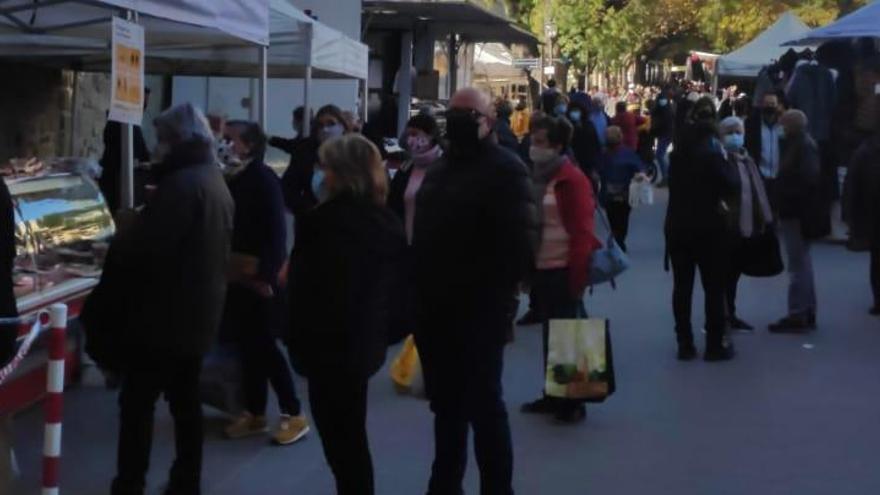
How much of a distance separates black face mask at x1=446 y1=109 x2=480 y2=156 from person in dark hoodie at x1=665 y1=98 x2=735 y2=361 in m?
3.93

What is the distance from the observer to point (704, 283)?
10.1m

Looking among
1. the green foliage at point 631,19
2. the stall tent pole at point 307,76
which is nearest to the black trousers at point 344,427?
the stall tent pole at point 307,76

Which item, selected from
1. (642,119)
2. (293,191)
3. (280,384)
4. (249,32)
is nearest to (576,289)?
(280,384)

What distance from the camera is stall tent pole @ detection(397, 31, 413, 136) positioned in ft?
81.9

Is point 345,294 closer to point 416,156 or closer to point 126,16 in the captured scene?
point 416,156

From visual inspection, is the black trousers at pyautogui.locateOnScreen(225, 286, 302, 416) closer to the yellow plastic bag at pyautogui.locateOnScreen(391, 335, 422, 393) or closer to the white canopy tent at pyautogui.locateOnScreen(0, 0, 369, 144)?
the yellow plastic bag at pyautogui.locateOnScreen(391, 335, 422, 393)

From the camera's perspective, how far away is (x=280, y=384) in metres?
7.89

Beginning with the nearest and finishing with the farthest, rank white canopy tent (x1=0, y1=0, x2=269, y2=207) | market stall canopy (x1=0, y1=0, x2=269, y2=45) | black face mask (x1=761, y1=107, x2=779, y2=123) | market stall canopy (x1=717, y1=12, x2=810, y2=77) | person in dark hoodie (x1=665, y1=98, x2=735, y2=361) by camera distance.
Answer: market stall canopy (x1=0, y1=0, x2=269, y2=45), white canopy tent (x1=0, y1=0, x2=269, y2=207), person in dark hoodie (x1=665, y1=98, x2=735, y2=361), black face mask (x1=761, y1=107, x2=779, y2=123), market stall canopy (x1=717, y1=12, x2=810, y2=77)

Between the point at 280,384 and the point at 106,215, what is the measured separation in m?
1.79

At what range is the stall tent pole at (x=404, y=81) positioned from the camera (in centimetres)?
2495

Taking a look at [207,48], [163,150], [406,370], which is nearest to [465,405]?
[163,150]

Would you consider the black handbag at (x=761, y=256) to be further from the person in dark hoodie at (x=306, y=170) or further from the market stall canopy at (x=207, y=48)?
the market stall canopy at (x=207, y=48)

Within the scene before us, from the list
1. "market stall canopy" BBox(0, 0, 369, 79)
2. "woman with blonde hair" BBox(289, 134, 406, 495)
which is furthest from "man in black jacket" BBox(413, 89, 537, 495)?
"market stall canopy" BBox(0, 0, 369, 79)

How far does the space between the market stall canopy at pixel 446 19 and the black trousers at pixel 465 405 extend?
16.8 meters
